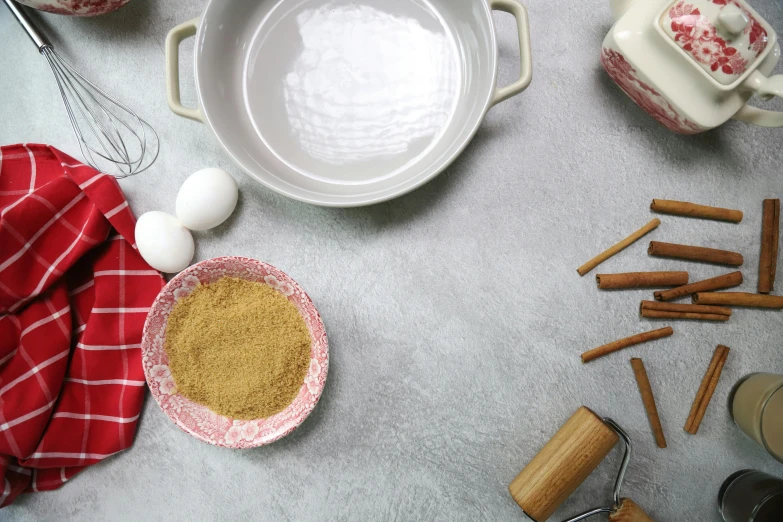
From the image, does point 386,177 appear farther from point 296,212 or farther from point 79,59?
A: point 79,59

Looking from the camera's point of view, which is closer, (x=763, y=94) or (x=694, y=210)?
(x=763, y=94)

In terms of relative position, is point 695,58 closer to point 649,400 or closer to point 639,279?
point 639,279

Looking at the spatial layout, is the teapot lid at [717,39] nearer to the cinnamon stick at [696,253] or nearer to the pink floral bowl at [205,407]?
the cinnamon stick at [696,253]

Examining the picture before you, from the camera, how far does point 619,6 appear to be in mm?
678

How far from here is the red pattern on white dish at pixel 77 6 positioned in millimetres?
674

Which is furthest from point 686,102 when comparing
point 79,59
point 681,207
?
point 79,59

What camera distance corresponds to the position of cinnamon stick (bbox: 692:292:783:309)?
72 centimetres

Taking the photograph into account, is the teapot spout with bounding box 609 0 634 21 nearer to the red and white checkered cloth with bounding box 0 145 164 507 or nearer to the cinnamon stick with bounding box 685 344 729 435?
the cinnamon stick with bounding box 685 344 729 435

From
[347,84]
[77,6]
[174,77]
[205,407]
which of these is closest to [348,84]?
[347,84]

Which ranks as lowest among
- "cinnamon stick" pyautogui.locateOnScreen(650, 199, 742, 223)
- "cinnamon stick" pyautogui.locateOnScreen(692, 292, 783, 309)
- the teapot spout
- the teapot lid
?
"cinnamon stick" pyautogui.locateOnScreen(692, 292, 783, 309)

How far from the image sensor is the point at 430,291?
0.74 m

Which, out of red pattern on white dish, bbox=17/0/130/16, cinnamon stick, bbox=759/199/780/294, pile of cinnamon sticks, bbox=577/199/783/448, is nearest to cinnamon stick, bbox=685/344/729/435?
pile of cinnamon sticks, bbox=577/199/783/448

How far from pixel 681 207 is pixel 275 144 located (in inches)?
21.5

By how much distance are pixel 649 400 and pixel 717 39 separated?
1.44 ft
